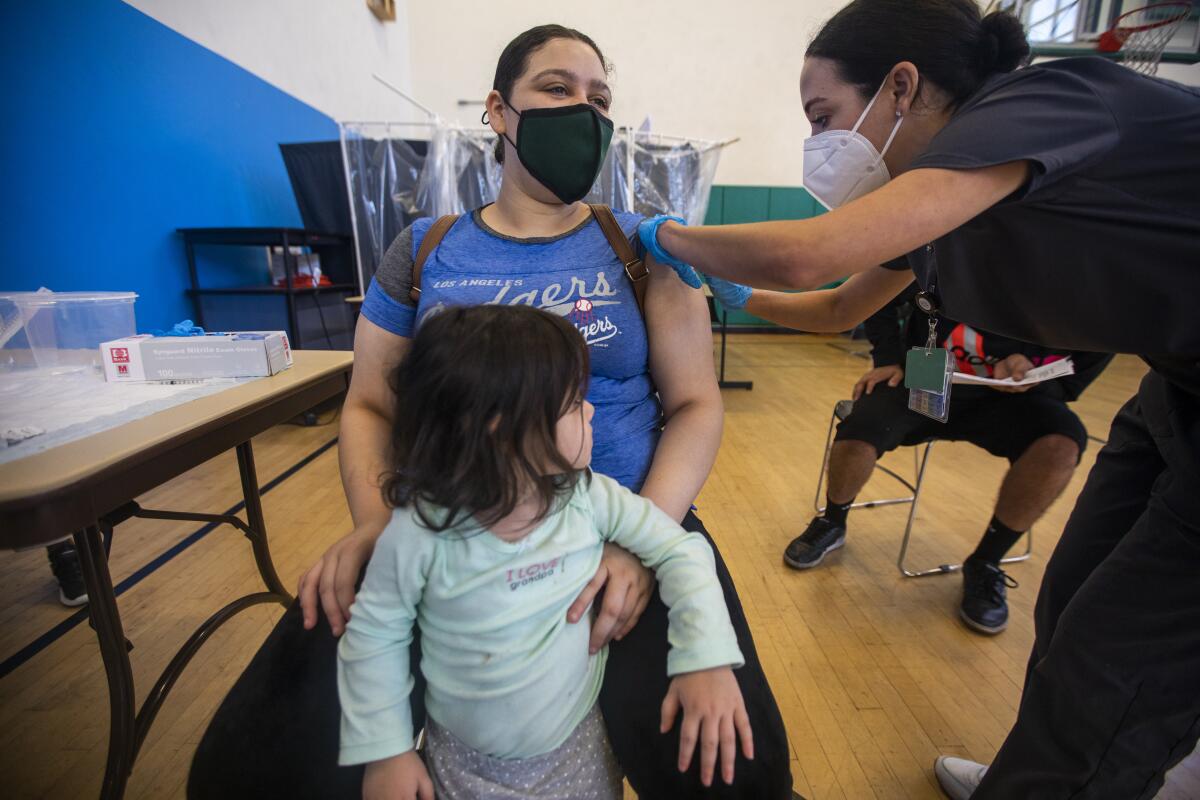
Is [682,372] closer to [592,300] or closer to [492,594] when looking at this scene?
[592,300]

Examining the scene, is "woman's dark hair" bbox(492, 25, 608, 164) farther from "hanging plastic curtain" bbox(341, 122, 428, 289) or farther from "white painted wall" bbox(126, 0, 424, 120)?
"hanging plastic curtain" bbox(341, 122, 428, 289)

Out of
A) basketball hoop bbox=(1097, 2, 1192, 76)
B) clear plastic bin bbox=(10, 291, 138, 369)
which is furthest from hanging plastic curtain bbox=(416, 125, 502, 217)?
basketball hoop bbox=(1097, 2, 1192, 76)

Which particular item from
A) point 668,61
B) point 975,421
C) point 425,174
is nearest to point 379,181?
point 425,174

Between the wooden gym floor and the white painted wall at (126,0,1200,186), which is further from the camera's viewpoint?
the white painted wall at (126,0,1200,186)

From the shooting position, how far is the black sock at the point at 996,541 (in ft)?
5.64

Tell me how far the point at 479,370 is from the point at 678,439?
0.41m

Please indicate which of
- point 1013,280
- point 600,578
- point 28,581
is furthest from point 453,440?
point 28,581

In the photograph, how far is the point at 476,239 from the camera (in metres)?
0.97

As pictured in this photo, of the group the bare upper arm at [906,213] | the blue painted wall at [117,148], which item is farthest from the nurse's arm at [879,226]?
the blue painted wall at [117,148]

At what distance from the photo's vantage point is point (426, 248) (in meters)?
0.96

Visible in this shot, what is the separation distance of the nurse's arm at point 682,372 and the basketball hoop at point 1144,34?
466 cm

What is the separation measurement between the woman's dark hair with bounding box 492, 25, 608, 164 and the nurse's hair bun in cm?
58

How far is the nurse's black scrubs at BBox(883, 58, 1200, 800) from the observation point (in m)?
0.62

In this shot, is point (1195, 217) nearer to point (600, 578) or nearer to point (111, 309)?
point (600, 578)
